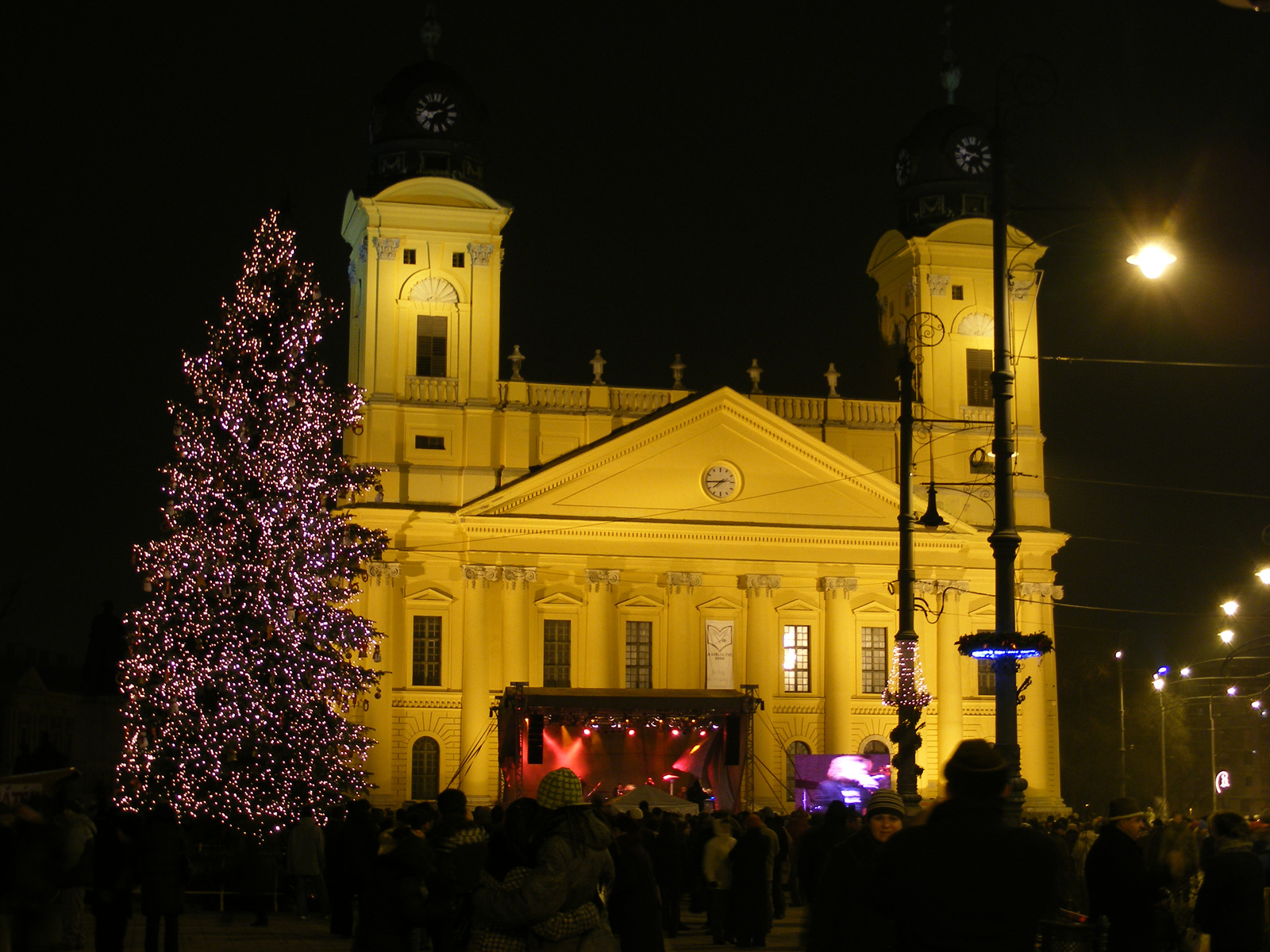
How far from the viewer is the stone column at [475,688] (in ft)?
148

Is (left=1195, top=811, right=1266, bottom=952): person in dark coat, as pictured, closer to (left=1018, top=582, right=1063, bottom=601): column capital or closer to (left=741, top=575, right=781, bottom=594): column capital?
(left=741, top=575, right=781, bottom=594): column capital

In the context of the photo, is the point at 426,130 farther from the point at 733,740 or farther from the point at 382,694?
the point at 733,740

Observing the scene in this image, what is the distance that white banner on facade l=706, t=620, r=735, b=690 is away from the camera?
1847 inches

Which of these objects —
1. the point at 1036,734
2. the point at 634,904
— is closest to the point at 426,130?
the point at 1036,734

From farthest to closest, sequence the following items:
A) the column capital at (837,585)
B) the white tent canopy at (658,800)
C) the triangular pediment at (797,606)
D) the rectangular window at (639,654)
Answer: the triangular pediment at (797,606) → the column capital at (837,585) → the rectangular window at (639,654) → the white tent canopy at (658,800)

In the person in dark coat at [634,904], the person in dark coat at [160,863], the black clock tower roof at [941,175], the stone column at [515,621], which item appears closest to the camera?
the person in dark coat at [634,904]

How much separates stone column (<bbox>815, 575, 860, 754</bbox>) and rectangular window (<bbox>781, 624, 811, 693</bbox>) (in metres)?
0.60

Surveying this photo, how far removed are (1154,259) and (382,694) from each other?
32.7 meters

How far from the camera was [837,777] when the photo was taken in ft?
136

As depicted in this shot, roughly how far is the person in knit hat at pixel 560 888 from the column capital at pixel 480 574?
37901 millimetres

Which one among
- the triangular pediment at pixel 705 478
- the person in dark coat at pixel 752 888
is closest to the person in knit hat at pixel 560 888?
the person in dark coat at pixel 752 888

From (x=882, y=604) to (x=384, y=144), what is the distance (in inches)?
737

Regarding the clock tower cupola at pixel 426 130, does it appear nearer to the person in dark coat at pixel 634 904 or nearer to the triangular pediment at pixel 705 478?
the triangular pediment at pixel 705 478

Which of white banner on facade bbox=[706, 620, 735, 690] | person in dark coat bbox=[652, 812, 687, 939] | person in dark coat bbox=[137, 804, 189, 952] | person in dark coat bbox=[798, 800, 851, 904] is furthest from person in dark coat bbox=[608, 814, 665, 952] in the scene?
white banner on facade bbox=[706, 620, 735, 690]
